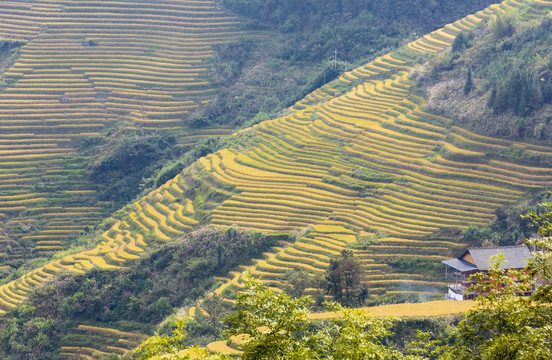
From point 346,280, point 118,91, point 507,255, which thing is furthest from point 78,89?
point 507,255

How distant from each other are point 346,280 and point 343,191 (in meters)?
5.50

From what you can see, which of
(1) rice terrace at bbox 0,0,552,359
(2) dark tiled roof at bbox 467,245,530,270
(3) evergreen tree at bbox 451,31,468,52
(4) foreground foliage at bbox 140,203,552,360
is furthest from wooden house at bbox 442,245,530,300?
(3) evergreen tree at bbox 451,31,468,52

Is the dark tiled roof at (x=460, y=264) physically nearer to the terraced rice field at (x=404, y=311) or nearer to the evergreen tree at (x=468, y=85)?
→ the terraced rice field at (x=404, y=311)

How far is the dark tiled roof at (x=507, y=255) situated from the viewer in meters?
14.8

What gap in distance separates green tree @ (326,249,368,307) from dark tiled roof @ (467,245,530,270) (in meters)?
3.02

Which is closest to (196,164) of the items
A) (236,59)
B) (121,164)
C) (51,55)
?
(121,164)

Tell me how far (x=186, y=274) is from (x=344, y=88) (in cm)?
1362

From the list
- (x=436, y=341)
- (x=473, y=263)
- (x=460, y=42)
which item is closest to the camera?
(x=436, y=341)

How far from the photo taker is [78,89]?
31.5m

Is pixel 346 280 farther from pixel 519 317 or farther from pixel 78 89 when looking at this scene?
pixel 78 89

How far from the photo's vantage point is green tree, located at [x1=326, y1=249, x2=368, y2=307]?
1566 cm

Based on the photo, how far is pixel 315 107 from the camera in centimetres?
2734

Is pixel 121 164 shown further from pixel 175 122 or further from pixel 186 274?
pixel 186 274

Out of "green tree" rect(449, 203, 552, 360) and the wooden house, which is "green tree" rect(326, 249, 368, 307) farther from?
"green tree" rect(449, 203, 552, 360)
